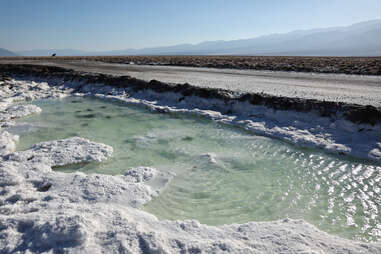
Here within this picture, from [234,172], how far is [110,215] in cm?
307

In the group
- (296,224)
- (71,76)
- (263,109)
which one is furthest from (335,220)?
(71,76)

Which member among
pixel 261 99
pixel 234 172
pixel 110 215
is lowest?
pixel 234 172

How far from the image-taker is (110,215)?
3.56 meters

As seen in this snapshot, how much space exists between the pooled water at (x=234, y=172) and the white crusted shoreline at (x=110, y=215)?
45cm

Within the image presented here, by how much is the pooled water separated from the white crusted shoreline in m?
0.45

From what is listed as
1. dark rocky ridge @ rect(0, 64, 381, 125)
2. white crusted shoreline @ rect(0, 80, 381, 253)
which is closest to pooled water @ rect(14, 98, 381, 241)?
white crusted shoreline @ rect(0, 80, 381, 253)

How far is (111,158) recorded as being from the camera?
6410 mm

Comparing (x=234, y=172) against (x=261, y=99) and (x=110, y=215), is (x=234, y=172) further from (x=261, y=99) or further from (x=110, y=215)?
(x=261, y=99)

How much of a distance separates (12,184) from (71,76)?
673 inches

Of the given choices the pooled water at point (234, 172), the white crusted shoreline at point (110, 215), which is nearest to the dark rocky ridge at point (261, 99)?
the white crusted shoreline at point (110, 215)

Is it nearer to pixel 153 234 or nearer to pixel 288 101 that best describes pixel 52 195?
pixel 153 234

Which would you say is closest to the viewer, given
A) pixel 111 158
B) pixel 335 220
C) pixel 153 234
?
pixel 153 234

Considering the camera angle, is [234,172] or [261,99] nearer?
[234,172]

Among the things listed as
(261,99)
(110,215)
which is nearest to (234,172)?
(110,215)
